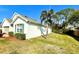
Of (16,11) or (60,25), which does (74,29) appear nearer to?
(60,25)

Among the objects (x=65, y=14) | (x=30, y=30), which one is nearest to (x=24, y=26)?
(x=30, y=30)

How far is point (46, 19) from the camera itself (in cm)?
1157

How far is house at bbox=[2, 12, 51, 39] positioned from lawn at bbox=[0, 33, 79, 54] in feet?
0.38

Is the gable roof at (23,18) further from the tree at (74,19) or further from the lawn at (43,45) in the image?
the tree at (74,19)

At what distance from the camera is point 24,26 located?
37.9ft

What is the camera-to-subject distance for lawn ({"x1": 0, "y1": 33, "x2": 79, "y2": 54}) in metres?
11.5

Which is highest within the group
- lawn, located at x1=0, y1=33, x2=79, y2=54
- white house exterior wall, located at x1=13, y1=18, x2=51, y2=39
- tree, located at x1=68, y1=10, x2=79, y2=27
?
tree, located at x1=68, y1=10, x2=79, y2=27

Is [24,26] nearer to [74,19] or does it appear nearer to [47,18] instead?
[47,18]

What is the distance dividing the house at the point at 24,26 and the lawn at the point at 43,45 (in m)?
0.12

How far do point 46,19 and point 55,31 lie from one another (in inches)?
11.1

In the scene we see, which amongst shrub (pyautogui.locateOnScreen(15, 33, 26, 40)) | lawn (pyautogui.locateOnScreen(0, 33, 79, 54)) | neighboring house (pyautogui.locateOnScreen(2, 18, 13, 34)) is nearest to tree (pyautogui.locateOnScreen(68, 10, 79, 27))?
lawn (pyautogui.locateOnScreen(0, 33, 79, 54))

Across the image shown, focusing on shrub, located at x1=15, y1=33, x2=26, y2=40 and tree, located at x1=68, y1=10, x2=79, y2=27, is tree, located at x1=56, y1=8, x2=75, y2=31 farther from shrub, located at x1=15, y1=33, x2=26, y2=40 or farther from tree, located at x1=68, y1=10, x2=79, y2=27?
shrub, located at x1=15, y1=33, x2=26, y2=40

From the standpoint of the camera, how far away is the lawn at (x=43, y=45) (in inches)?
452
